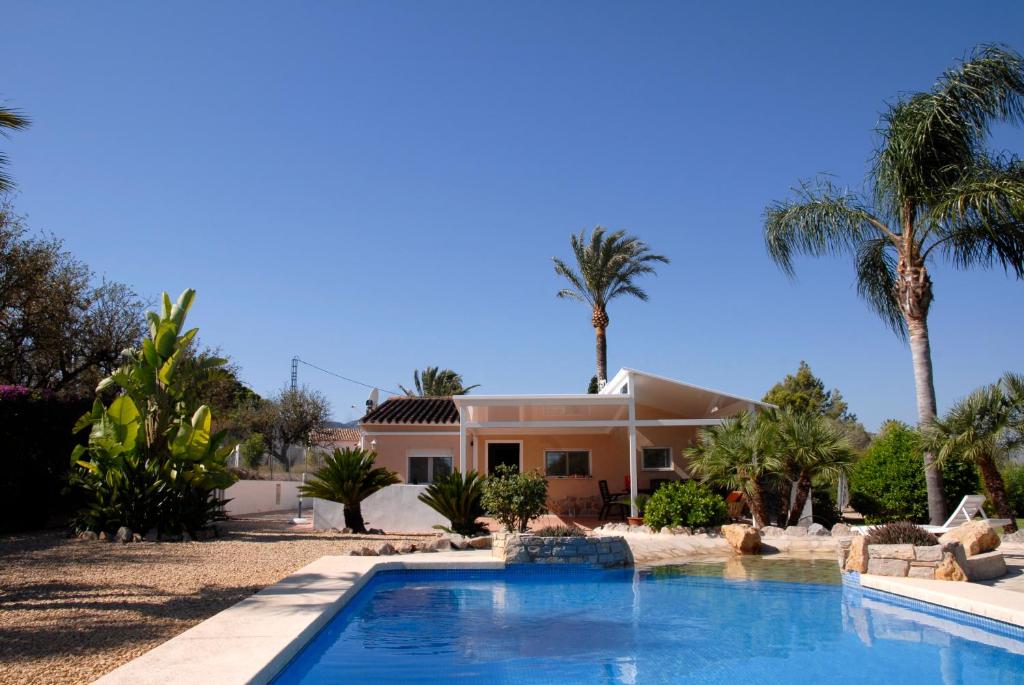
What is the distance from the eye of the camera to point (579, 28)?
13578mm

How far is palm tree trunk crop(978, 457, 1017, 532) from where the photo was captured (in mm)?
14258

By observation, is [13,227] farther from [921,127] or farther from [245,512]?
[921,127]

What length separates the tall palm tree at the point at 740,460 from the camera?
16094 millimetres

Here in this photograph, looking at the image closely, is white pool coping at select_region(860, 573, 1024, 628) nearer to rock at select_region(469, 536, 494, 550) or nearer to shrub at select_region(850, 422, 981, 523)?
rock at select_region(469, 536, 494, 550)

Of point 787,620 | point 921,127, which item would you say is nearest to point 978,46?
point 921,127

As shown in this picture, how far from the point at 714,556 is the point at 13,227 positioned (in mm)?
18011

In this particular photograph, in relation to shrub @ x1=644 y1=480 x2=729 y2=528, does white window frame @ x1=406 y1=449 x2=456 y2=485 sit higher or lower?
higher

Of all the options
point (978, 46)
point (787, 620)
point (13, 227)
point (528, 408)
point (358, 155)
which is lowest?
point (787, 620)

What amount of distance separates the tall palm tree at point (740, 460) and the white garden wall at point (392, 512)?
648cm

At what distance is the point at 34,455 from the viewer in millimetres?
14859

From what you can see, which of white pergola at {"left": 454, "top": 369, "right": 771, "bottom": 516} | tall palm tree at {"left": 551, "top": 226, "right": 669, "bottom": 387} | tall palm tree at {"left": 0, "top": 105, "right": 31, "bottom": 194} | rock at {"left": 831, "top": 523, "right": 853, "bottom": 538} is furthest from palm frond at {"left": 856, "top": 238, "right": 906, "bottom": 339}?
tall palm tree at {"left": 0, "top": 105, "right": 31, "bottom": 194}

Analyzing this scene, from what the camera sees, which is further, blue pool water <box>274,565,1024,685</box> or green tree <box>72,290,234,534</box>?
green tree <box>72,290,234,534</box>

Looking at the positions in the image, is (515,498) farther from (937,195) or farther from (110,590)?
(937,195)

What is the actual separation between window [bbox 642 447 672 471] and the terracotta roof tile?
607 cm
